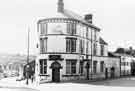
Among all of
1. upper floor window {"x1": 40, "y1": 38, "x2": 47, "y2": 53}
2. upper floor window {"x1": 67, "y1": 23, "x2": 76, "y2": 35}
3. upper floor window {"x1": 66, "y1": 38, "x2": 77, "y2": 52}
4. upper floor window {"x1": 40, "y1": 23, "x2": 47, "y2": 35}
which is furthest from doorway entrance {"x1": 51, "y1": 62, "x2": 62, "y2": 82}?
upper floor window {"x1": 67, "y1": 23, "x2": 76, "y2": 35}

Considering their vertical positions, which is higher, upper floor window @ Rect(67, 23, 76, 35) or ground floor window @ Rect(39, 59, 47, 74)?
upper floor window @ Rect(67, 23, 76, 35)

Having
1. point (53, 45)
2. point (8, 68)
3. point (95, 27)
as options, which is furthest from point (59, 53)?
point (8, 68)

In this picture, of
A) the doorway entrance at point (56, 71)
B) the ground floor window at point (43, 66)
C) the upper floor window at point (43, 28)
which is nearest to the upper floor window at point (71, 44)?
the doorway entrance at point (56, 71)

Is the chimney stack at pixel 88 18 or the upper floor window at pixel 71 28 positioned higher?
the chimney stack at pixel 88 18

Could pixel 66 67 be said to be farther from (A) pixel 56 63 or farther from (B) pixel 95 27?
(B) pixel 95 27

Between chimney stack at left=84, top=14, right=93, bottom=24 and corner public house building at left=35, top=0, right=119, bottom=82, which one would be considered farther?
chimney stack at left=84, top=14, right=93, bottom=24

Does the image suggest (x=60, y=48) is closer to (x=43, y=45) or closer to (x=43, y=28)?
(x=43, y=45)

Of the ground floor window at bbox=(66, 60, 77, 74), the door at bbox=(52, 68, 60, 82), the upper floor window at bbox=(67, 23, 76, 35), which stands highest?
the upper floor window at bbox=(67, 23, 76, 35)

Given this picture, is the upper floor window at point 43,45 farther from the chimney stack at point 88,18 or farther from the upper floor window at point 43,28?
the chimney stack at point 88,18

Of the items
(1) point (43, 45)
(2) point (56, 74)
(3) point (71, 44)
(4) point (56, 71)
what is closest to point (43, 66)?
(4) point (56, 71)

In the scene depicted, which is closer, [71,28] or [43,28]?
[43,28]

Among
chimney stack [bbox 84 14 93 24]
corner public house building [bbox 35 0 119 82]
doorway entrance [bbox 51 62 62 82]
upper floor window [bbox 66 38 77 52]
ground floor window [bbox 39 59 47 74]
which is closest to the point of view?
doorway entrance [bbox 51 62 62 82]

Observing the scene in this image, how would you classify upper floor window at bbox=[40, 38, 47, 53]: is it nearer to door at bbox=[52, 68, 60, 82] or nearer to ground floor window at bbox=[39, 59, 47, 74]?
ground floor window at bbox=[39, 59, 47, 74]

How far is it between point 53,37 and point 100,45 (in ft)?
51.0
